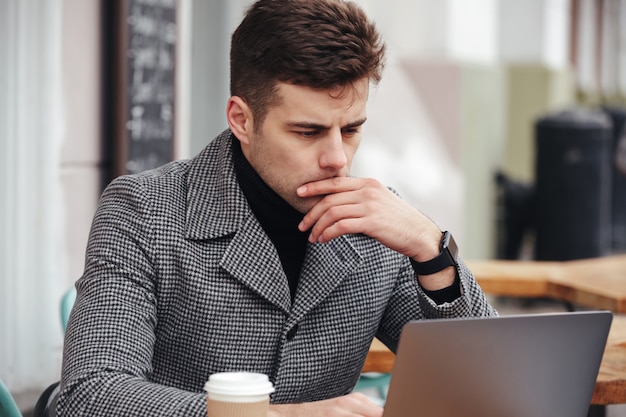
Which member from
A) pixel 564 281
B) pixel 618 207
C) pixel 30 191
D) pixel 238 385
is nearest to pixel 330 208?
pixel 238 385

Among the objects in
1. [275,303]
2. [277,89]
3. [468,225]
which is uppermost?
[277,89]

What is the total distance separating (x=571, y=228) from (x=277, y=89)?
6.73 metres

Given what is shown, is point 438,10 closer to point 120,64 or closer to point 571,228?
point 571,228

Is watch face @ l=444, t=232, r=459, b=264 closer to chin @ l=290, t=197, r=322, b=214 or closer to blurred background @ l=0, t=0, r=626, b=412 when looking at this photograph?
chin @ l=290, t=197, r=322, b=214

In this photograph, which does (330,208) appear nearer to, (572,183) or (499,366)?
(499,366)

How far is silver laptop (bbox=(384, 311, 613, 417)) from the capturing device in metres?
1.54

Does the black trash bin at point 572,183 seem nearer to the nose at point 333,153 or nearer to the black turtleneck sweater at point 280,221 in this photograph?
the black turtleneck sweater at point 280,221

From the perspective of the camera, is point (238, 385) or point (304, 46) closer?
point (238, 385)

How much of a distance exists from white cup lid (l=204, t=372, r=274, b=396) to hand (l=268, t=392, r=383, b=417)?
22 centimetres

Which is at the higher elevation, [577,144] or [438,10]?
[438,10]

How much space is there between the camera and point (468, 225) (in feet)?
28.0

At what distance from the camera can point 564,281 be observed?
4078 mm

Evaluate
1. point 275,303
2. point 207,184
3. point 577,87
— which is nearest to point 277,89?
point 207,184

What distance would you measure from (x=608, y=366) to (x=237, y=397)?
1387mm
